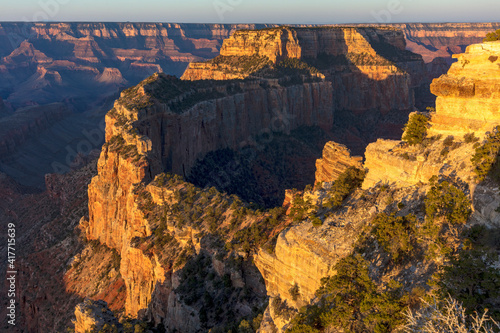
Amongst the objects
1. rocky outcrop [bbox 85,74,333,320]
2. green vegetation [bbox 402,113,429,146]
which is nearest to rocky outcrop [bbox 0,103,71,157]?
rocky outcrop [bbox 85,74,333,320]

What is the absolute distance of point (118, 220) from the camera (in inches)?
2295

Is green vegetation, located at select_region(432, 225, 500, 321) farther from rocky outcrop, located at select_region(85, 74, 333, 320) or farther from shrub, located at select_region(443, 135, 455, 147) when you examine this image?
rocky outcrop, located at select_region(85, 74, 333, 320)

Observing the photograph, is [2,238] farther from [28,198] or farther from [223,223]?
[223,223]

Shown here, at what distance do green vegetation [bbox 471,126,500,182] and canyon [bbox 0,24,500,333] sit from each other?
0.57 meters

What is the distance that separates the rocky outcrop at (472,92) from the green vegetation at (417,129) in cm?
93

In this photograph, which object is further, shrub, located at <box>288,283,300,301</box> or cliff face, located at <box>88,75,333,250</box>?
cliff face, located at <box>88,75,333,250</box>

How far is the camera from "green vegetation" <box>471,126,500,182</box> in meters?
22.1

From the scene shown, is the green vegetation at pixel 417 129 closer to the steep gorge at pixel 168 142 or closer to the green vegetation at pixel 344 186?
the green vegetation at pixel 344 186

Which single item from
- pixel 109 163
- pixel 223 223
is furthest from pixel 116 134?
pixel 223 223

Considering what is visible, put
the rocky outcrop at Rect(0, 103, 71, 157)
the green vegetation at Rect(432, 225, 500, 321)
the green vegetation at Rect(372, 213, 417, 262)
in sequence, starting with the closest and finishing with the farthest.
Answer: the green vegetation at Rect(432, 225, 500, 321) < the green vegetation at Rect(372, 213, 417, 262) < the rocky outcrop at Rect(0, 103, 71, 157)

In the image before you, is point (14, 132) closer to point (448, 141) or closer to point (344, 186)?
point (344, 186)

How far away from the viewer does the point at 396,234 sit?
22344 millimetres

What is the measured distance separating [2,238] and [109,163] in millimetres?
37457

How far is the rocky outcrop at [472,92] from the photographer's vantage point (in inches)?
947
